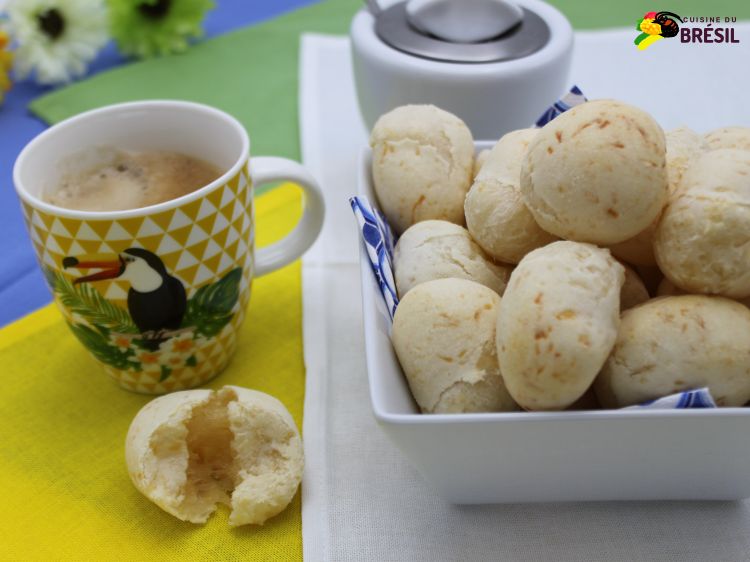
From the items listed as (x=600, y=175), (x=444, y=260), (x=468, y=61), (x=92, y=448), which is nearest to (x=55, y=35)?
(x=468, y=61)

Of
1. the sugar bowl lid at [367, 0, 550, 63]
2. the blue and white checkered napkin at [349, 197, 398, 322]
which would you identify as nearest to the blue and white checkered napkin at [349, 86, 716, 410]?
the blue and white checkered napkin at [349, 197, 398, 322]

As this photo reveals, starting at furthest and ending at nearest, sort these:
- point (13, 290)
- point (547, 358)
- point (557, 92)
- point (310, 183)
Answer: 1. point (557, 92)
2. point (13, 290)
3. point (310, 183)
4. point (547, 358)

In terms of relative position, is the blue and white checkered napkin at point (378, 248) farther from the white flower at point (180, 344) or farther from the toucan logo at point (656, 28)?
the toucan logo at point (656, 28)

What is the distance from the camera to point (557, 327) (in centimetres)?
53

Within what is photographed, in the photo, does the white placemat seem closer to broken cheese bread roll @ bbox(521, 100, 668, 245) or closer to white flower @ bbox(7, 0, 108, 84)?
broken cheese bread roll @ bbox(521, 100, 668, 245)

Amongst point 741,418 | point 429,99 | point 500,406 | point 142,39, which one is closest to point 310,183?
point 429,99

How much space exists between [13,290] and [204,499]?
0.45 m

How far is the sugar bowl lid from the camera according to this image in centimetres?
103

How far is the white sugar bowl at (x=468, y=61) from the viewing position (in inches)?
39.4

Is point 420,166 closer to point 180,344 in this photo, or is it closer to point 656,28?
point 180,344

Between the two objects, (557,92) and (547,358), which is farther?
(557,92)

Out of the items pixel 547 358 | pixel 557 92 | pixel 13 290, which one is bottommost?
pixel 13 290

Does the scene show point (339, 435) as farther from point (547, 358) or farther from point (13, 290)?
point (13, 290)

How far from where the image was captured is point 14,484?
720mm
